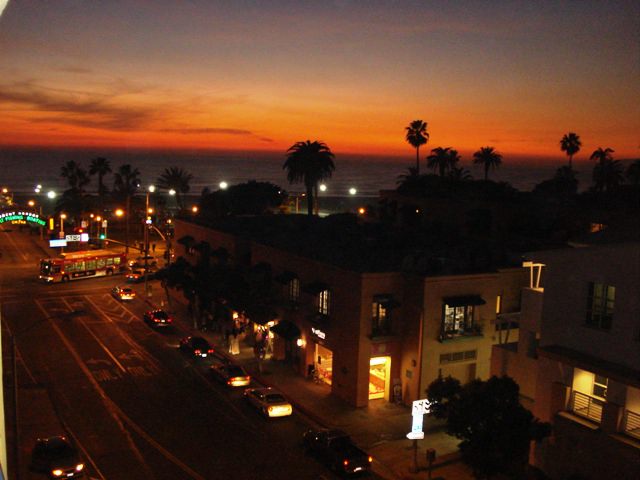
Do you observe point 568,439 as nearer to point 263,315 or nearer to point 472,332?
point 472,332

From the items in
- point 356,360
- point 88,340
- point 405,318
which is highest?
point 405,318

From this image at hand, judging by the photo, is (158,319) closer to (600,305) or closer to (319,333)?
(319,333)

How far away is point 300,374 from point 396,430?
8.69m

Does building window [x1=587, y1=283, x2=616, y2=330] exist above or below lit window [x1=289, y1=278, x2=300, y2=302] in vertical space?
above

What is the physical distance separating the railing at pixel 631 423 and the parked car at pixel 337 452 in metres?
8.64

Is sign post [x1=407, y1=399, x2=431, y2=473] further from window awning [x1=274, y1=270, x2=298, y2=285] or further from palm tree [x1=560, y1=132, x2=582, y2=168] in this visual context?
palm tree [x1=560, y1=132, x2=582, y2=168]

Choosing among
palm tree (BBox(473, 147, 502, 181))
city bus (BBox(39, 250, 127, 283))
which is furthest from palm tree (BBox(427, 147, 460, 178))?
city bus (BBox(39, 250, 127, 283))

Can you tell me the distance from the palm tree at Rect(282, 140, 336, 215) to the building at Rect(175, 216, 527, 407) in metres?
31.6

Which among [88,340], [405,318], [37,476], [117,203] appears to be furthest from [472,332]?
[117,203]

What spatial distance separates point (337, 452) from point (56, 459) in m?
9.68

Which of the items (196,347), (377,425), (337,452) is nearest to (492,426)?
(337,452)

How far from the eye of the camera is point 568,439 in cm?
2014

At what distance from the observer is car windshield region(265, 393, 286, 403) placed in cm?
2728

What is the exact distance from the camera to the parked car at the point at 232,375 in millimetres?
31234
